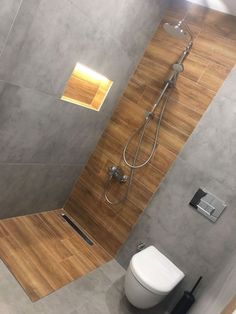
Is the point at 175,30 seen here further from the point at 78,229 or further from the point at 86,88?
the point at 78,229

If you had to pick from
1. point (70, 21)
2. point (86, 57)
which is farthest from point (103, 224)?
point (70, 21)

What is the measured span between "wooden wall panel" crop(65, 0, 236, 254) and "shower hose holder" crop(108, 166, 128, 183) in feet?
0.21

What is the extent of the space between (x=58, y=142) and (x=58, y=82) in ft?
1.99

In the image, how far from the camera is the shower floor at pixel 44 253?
2.16m

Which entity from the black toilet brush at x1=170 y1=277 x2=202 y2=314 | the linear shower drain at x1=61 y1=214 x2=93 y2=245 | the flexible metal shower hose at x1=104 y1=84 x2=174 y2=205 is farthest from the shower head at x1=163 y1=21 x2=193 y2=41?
the linear shower drain at x1=61 y1=214 x2=93 y2=245

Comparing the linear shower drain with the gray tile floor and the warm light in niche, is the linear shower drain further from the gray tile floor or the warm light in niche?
the warm light in niche

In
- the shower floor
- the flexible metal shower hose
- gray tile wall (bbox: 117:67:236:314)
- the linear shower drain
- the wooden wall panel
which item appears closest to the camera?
the shower floor

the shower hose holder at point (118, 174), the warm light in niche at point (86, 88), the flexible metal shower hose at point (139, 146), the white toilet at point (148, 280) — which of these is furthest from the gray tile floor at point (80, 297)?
the warm light in niche at point (86, 88)

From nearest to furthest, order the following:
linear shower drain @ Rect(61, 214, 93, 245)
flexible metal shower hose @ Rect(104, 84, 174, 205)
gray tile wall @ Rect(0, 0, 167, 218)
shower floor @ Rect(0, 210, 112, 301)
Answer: gray tile wall @ Rect(0, 0, 167, 218)
shower floor @ Rect(0, 210, 112, 301)
flexible metal shower hose @ Rect(104, 84, 174, 205)
linear shower drain @ Rect(61, 214, 93, 245)

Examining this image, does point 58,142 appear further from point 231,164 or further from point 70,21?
point 231,164

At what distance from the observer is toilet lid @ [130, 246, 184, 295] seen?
210cm

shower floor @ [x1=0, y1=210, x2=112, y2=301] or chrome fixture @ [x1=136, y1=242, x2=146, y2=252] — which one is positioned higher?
chrome fixture @ [x1=136, y1=242, x2=146, y2=252]

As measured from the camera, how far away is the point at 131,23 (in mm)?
2467

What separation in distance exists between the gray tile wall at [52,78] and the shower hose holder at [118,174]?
36 cm
